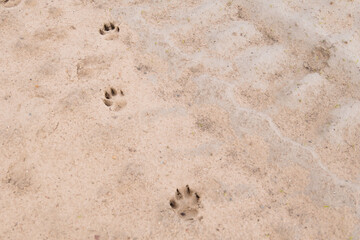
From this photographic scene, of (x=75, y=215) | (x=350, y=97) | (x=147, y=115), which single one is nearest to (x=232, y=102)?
(x=147, y=115)

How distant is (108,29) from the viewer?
2.77 meters

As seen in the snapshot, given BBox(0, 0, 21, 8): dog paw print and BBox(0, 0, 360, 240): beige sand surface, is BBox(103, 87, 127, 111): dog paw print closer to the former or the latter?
BBox(0, 0, 360, 240): beige sand surface

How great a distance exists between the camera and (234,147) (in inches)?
86.4

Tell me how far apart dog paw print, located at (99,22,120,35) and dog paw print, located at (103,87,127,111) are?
57cm

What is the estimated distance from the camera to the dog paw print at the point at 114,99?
2346mm

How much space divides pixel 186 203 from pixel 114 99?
33.1 inches

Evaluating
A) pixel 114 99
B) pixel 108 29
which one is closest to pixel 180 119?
pixel 114 99

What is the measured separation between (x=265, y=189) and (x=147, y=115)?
84 centimetres

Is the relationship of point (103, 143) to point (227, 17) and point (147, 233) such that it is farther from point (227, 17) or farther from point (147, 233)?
point (227, 17)

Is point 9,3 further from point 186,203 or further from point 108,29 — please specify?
point 186,203

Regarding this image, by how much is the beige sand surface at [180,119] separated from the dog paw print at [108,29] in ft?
0.03

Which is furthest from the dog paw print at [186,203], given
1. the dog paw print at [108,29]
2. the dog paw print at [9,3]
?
the dog paw print at [9,3]

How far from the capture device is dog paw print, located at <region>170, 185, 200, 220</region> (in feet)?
6.45

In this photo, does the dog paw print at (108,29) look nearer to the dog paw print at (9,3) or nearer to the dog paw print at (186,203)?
the dog paw print at (9,3)
